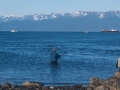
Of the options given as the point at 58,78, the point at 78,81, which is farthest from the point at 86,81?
the point at 58,78

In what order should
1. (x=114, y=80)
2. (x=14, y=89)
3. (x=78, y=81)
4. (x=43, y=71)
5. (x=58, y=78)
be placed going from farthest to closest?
(x=43, y=71) → (x=58, y=78) → (x=78, y=81) → (x=14, y=89) → (x=114, y=80)

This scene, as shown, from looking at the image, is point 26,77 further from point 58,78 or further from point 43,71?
point 43,71

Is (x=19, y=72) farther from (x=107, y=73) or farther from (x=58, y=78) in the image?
(x=107, y=73)

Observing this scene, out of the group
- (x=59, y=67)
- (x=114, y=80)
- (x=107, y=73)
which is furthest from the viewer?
(x=59, y=67)

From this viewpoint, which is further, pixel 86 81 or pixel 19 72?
pixel 19 72

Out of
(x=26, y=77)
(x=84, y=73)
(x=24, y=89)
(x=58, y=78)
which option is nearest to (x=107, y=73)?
(x=84, y=73)

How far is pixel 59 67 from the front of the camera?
148ft

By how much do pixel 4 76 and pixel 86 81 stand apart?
7.85 m

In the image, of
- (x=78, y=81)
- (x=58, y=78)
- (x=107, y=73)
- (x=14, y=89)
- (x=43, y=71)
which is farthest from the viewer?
(x=43, y=71)

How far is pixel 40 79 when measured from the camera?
3459 centimetres

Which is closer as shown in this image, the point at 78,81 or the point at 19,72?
the point at 78,81

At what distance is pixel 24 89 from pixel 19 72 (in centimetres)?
1456

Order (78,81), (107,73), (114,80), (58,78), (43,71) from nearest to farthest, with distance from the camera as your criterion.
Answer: (114,80)
(78,81)
(58,78)
(107,73)
(43,71)

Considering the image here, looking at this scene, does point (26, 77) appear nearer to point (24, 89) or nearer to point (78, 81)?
point (78, 81)
